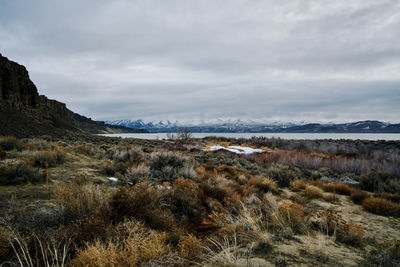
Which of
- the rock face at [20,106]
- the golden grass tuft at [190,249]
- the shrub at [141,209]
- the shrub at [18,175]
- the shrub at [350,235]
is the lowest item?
the shrub at [350,235]

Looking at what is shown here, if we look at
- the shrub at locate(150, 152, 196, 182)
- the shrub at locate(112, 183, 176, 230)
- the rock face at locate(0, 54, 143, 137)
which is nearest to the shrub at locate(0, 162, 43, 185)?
the shrub at locate(112, 183, 176, 230)

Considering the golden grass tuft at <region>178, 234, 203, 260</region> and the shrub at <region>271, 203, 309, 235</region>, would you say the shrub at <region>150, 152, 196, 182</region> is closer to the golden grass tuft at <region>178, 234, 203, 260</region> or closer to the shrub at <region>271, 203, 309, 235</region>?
the shrub at <region>271, 203, 309, 235</region>

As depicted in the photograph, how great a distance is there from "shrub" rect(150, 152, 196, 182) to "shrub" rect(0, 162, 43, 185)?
3549mm

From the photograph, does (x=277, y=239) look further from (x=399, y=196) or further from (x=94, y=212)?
(x=399, y=196)

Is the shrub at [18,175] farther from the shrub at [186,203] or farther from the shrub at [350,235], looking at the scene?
the shrub at [350,235]

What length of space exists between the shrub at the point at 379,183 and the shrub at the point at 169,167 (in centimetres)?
859

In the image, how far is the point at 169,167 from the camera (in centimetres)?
816

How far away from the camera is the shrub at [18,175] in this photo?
198 inches

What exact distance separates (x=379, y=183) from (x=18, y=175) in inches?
550

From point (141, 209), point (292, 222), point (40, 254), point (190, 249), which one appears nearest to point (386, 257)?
point (292, 222)

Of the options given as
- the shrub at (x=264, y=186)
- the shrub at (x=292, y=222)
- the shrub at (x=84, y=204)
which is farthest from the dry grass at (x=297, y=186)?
the shrub at (x=84, y=204)

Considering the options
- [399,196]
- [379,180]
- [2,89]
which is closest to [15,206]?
[399,196]

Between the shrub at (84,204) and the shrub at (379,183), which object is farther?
the shrub at (379,183)

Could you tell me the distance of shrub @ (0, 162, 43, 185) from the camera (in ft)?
16.5
